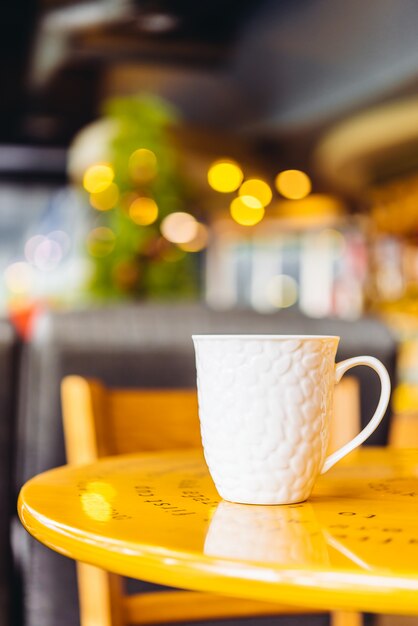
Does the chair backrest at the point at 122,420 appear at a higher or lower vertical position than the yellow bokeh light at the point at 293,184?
lower

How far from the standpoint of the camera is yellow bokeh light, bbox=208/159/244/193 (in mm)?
8688

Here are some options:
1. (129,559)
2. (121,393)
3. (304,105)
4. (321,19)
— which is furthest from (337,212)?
(129,559)

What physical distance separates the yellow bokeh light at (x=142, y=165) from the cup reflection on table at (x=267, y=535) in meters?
4.12

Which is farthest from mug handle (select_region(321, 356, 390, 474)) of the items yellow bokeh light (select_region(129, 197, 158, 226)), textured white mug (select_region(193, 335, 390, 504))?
yellow bokeh light (select_region(129, 197, 158, 226))

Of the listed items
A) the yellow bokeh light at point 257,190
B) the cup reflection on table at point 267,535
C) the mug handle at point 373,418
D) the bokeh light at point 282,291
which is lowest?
the cup reflection on table at point 267,535

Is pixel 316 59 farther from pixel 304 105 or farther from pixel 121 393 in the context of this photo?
pixel 121 393

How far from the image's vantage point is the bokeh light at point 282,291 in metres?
14.0

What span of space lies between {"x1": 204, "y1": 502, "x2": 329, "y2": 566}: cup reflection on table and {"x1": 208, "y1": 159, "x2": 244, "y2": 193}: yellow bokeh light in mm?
8143

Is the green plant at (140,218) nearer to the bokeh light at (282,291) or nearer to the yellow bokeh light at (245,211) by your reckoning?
the yellow bokeh light at (245,211)

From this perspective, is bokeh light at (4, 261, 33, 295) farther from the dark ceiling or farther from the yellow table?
the yellow table

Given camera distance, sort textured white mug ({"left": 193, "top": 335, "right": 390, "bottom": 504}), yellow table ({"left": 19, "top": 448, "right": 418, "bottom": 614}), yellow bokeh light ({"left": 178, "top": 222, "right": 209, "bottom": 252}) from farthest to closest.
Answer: yellow bokeh light ({"left": 178, "top": 222, "right": 209, "bottom": 252})
textured white mug ({"left": 193, "top": 335, "right": 390, "bottom": 504})
yellow table ({"left": 19, "top": 448, "right": 418, "bottom": 614})

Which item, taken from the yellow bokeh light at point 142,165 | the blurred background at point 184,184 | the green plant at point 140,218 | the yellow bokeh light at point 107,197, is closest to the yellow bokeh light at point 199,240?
the blurred background at point 184,184

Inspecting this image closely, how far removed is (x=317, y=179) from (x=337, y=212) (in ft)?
4.10

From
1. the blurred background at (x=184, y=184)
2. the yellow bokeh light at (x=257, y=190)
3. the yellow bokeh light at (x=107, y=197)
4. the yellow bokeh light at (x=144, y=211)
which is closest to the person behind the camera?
Answer: the blurred background at (x=184, y=184)
